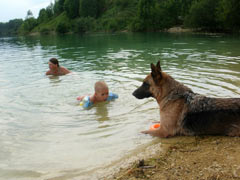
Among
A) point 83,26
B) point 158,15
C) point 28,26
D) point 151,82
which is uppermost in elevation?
point 28,26

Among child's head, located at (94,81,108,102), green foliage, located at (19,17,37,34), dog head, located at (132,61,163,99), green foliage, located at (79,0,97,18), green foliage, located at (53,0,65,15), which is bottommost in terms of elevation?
child's head, located at (94,81,108,102)

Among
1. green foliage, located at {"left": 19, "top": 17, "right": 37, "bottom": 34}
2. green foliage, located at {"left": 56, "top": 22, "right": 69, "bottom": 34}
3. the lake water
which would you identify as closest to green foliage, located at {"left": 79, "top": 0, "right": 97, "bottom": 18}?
green foliage, located at {"left": 56, "top": 22, "right": 69, "bottom": 34}

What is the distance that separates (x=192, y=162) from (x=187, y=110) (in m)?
1.56

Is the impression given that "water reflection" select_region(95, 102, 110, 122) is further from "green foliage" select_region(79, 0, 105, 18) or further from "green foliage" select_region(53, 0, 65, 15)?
"green foliage" select_region(53, 0, 65, 15)

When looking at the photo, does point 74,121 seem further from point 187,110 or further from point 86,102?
point 187,110

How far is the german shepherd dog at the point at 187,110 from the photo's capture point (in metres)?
4.74

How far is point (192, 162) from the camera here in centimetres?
384

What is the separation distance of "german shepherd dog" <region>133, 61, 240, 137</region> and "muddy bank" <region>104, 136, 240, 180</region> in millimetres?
283

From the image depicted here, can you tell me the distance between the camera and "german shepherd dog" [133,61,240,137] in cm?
474

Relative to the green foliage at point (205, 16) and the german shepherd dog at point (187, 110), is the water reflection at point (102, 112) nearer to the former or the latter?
the german shepherd dog at point (187, 110)

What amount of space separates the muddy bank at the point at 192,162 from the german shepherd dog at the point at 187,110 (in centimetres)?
28

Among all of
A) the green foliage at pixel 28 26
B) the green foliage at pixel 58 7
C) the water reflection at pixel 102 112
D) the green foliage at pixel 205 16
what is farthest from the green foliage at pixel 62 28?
the water reflection at pixel 102 112

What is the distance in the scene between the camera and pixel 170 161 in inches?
158

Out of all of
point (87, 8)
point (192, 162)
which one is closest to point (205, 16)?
point (192, 162)
